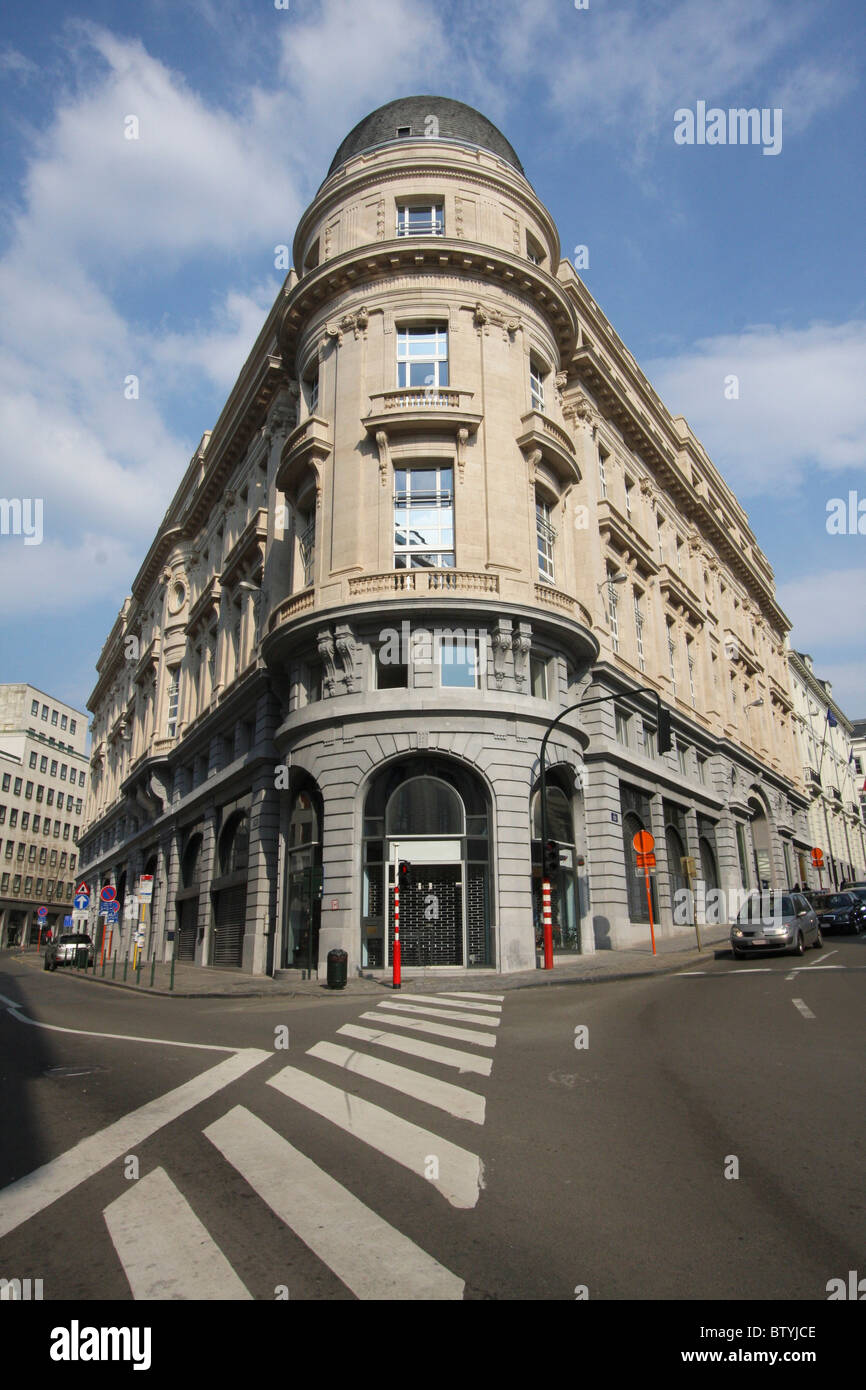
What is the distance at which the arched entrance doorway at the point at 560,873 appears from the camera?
22859 millimetres

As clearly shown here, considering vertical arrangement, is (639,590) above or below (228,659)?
above

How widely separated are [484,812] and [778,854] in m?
34.5

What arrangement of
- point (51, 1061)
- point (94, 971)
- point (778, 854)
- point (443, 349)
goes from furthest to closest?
point (778, 854) < point (94, 971) < point (443, 349) < point (51, 1061)

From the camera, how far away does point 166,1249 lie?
4.12 m

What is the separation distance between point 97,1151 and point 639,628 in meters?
31.0

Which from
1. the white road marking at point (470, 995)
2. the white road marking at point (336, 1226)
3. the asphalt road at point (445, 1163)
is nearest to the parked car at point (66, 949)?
the white road marking at point (470, 995)

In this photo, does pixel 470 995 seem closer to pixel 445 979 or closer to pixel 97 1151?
pixel 445 979

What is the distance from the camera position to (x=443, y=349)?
2608cm

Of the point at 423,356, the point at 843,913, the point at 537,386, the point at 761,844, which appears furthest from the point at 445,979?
the point at 761,844

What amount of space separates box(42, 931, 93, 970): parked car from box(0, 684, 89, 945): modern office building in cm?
4577

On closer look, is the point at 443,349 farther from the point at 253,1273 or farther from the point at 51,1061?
the point at 253,1273

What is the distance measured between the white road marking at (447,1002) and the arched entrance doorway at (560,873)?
665 centimetres

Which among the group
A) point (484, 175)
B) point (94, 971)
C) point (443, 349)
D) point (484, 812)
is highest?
point (484, 175)

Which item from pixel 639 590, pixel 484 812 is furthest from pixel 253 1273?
pixel 639 590
